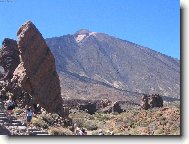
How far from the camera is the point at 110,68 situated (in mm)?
138625

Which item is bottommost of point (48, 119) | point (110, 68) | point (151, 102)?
point (48, 119)

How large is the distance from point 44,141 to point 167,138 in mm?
2749

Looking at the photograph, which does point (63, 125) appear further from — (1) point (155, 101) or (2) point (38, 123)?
(1) point (155, 101)

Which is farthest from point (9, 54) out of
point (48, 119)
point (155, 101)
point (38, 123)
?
point (155, 101)

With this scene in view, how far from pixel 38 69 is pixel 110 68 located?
11268 cm

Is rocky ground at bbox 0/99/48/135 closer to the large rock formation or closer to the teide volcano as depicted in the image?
the large rock formation

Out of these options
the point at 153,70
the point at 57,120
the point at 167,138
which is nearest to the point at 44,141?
the point at 167,138

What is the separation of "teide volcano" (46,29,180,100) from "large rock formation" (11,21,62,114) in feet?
165

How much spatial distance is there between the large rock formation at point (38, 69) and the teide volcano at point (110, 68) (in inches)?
1980

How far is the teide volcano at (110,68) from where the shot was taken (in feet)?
308

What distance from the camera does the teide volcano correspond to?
93.9 meters

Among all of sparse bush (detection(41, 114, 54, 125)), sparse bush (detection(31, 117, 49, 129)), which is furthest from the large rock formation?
sparse bush (detection(31, 117, 49, 129))

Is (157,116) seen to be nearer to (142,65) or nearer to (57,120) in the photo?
(57,120)

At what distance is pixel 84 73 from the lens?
5030 inches
